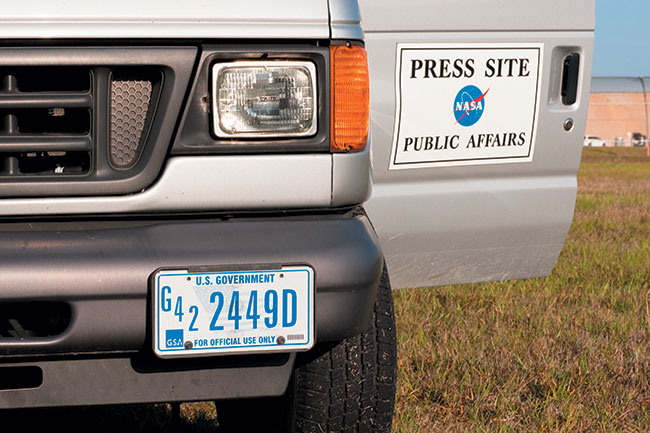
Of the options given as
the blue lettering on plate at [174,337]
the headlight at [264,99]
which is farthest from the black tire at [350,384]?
the headlight at [264,99]

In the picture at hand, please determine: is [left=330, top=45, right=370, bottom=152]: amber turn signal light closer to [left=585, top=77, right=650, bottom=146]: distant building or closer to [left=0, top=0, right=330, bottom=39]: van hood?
[left=0, top=0, right=330, bottom=39]: van hood

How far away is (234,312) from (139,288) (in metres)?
0.20

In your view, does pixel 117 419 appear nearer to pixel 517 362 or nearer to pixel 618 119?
pixel 517 362

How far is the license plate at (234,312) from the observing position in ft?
6.50

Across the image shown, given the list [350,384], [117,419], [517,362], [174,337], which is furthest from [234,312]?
[517,362]

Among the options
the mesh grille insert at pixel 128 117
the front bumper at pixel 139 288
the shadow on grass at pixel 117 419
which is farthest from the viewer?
the shadow on grass at pixel 117 419

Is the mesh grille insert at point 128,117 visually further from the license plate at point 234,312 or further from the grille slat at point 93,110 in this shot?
the license plate at point 234,312

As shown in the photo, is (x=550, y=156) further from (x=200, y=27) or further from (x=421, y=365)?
(x=200, y=27)

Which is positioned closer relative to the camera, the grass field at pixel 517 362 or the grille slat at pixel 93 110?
the grille slat at pixel 93 110

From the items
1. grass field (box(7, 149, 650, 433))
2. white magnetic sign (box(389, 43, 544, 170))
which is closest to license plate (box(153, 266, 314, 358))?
grass field (box(7, 149, 650, 433))

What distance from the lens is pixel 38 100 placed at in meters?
2.01

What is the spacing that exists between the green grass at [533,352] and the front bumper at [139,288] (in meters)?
0.93

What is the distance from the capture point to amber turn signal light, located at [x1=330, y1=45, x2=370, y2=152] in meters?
2.16

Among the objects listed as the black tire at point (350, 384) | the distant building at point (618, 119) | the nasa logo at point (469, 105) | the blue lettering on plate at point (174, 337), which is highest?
the nasa logo at point (469, 105)
